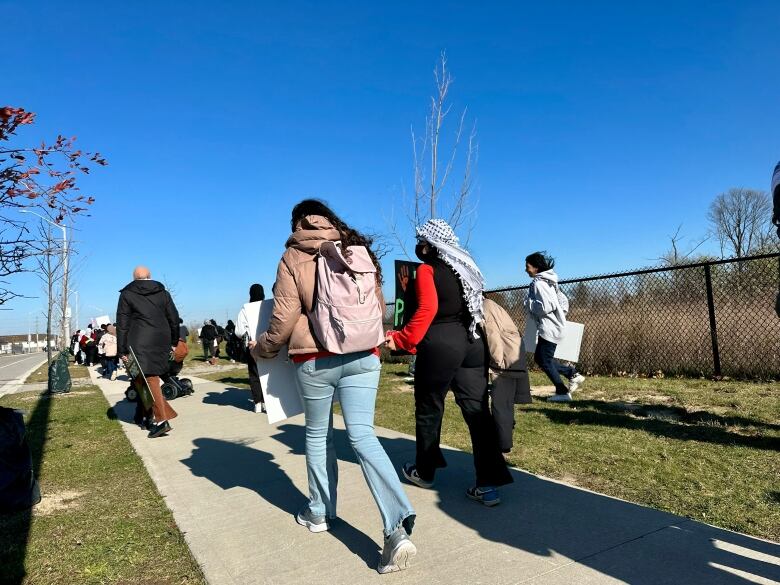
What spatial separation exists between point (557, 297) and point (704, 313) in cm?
276

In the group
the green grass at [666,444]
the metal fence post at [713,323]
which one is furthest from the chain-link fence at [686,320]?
the green grass at [666,444]

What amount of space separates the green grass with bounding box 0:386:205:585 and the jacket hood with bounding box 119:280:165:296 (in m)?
1.75

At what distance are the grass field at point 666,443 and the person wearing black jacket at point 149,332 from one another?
2.48 m

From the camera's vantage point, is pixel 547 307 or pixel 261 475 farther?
pixel 547 307

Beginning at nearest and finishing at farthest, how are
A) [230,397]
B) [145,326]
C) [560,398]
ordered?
[145,326], [560,398], [230,397]

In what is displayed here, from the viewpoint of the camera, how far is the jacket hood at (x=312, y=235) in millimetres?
3139

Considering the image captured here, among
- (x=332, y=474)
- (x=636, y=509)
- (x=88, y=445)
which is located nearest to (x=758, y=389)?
(x=636, y=509)

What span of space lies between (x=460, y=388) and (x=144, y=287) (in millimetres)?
4520

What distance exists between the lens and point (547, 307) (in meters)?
7.27

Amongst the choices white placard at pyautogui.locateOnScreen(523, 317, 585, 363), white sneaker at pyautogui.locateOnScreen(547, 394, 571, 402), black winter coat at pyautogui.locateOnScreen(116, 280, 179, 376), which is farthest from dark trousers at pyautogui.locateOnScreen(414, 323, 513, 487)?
white placard at pyautogui.locateOnScreen(523, 317, 585, 363)

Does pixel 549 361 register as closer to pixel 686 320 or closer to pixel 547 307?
pixel 547 307

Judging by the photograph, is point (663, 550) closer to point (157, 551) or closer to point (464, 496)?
point (464, 496)

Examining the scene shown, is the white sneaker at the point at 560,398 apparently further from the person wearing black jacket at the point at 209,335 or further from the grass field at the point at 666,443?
the person wearing black jacket at the point at 209,335

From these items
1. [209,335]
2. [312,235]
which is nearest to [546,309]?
[312,235]
